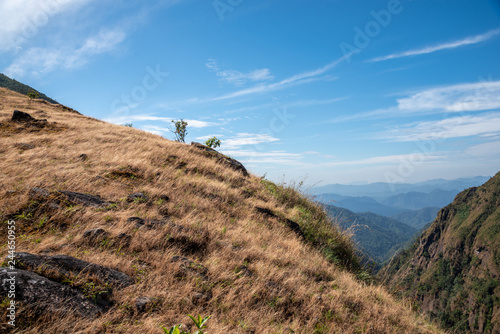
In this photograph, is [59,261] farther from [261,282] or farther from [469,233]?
[469,233]

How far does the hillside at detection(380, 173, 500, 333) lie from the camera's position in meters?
114

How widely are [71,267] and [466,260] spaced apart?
207474 millimetres

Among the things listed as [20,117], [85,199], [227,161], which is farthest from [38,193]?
[20,117]

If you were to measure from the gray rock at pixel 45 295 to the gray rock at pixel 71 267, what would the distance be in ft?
0.87

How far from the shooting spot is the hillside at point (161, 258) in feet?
10.1

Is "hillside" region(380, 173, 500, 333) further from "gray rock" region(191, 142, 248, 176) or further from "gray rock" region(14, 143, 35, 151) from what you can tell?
"gray rock" region(14, 143, 35, 151)

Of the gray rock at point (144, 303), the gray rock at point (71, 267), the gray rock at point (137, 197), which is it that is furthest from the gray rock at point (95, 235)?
the gray rock at point (137, 197)

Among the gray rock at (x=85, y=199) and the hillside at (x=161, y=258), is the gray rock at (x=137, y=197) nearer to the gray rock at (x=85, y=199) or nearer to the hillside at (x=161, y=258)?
the hillside at (x=161, y=258)

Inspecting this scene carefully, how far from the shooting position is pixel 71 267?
→ 346 centimetres

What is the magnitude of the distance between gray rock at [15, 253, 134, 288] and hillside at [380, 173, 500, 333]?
403 ft

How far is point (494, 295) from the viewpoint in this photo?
114 meters

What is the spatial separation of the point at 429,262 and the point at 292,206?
217m

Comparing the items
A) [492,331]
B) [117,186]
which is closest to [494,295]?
[492,331]

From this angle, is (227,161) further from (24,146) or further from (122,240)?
(122,240)
